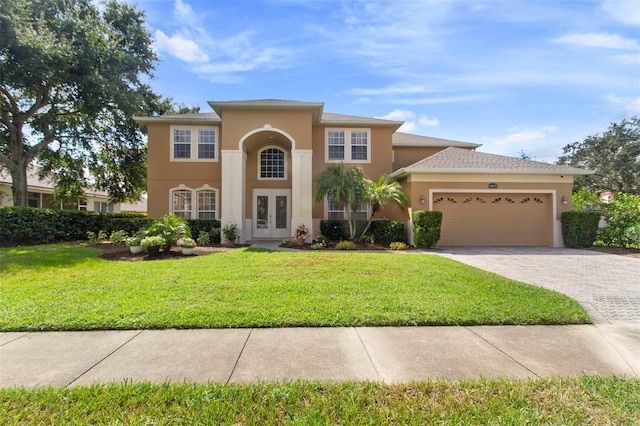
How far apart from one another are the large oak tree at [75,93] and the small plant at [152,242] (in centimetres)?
946

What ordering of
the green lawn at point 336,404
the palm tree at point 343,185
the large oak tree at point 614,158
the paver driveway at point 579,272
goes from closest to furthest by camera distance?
the green lawn at point 336,404 < the paver driveway at point 579,272 < the palm tree at point 343,185 < the large oak tree at point 614,158

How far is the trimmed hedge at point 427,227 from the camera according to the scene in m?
11.7

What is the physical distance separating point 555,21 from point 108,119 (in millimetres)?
21092

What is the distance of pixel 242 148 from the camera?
44.0 feet

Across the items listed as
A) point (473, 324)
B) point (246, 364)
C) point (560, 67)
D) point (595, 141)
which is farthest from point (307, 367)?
point (595, 141)

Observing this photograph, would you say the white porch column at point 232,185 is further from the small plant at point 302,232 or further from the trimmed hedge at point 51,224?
the trimmed hedge at point 51,224

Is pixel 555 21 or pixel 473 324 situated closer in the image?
pixel 473 324

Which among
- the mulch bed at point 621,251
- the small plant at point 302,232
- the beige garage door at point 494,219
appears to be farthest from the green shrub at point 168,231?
the mulch bed at point 621,251

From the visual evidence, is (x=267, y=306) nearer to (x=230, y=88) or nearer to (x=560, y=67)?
(x=560, y=67)

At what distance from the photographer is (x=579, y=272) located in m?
7.75

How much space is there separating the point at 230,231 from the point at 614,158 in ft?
105

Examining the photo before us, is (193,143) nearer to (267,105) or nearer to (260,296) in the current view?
(267,105)

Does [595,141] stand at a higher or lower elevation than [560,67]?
higher

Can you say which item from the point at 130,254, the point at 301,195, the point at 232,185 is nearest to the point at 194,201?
the point at 232,185
